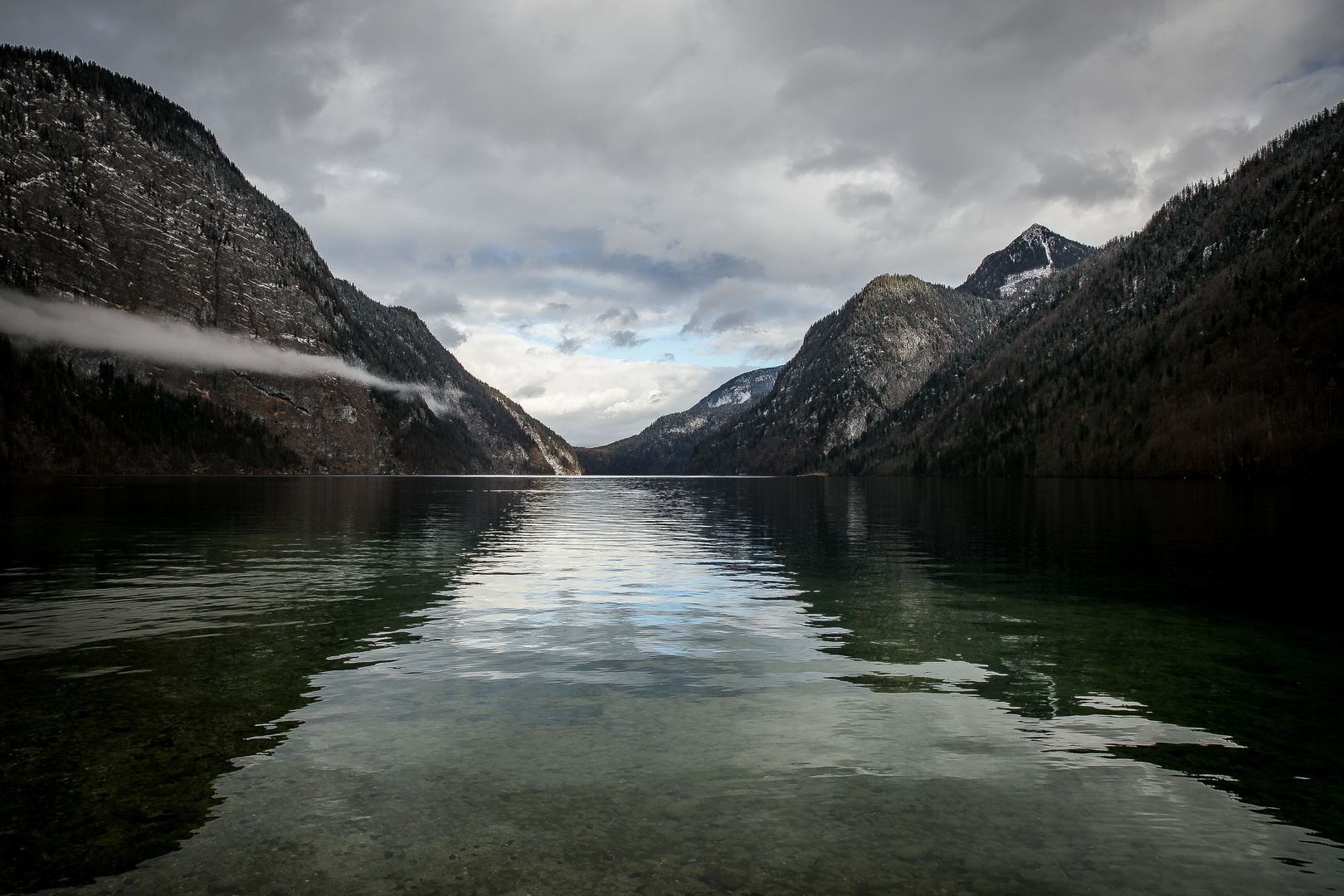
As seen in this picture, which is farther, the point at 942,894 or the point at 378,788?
the point at 378,788

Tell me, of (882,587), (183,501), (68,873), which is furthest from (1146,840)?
(183,501)

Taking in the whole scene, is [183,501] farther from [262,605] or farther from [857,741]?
[857,741]

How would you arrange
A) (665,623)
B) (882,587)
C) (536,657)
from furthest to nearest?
(882,587), (665,623), (536,657)

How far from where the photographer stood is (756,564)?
111ft

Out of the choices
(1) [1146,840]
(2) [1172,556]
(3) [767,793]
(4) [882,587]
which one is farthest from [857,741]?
(2) [1172,556]

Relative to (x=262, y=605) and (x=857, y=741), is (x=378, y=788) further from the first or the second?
(x=262, y=605)

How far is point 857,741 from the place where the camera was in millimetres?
10891

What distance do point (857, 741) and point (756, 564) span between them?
22.9 metres

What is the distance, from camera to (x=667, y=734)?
11117 millimetres

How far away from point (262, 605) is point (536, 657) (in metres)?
11.1

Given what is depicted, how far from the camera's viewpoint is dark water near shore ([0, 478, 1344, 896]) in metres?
7.28

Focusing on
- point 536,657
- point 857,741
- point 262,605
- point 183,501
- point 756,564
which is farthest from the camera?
point 183,501

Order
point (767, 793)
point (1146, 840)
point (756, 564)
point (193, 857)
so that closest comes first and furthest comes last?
point (193, 857), point (1146, 840), point (767, 793), point (756, 564)

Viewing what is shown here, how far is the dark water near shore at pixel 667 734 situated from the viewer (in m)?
7.28
